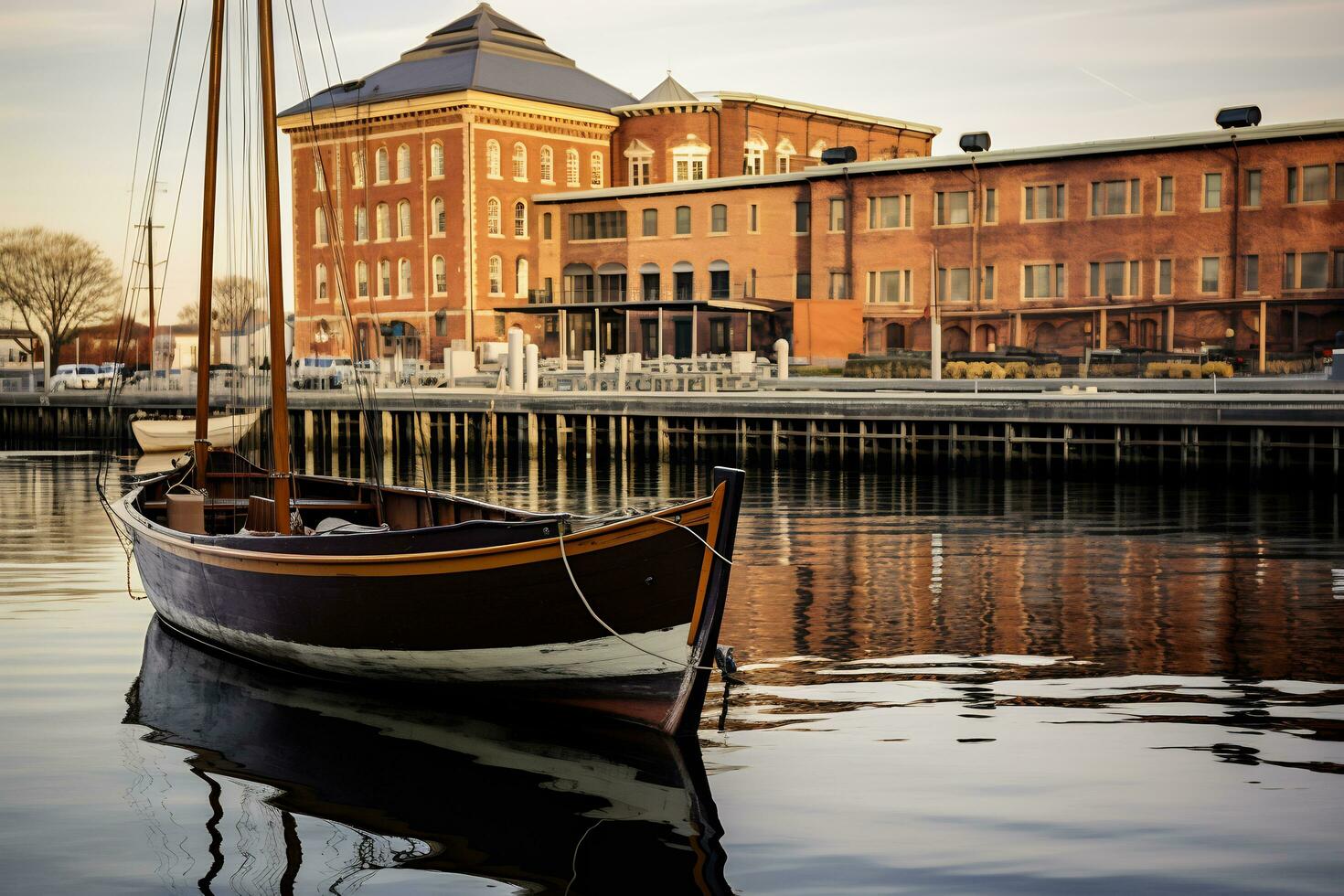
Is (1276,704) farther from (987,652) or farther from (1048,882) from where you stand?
(1048,882)

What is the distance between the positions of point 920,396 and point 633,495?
13.9 m

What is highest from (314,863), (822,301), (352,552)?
(822,301)

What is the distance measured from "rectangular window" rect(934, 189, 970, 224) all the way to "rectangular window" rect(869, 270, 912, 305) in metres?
2.96

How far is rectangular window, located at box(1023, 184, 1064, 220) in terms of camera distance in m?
62.6

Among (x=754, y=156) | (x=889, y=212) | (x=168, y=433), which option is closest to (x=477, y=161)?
(x=754, y=156)

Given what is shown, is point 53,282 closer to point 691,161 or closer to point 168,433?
A: point 691,161

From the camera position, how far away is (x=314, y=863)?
941 centimetres

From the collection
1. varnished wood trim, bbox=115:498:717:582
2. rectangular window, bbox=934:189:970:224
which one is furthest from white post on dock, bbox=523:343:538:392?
varnished wood trim, bbox=115:498:717:582

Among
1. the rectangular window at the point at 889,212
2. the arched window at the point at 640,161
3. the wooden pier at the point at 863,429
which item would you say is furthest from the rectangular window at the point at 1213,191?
the arched window at the point at 640,161

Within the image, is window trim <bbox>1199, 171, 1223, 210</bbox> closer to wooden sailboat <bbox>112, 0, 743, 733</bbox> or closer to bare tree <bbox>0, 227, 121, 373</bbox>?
wooden sailboat <bbox>112, 0, 743, 733</bbox>

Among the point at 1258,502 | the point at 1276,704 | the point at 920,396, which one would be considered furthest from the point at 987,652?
the point at 920,396

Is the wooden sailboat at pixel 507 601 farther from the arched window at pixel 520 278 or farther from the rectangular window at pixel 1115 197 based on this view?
the arched window at pixel 520 278

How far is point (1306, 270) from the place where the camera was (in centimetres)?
5712

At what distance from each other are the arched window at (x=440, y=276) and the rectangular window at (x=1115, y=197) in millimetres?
40128
